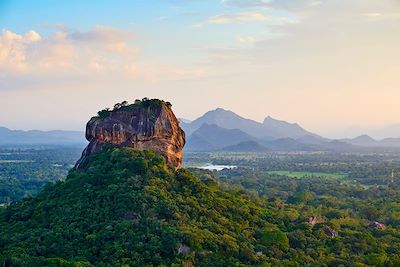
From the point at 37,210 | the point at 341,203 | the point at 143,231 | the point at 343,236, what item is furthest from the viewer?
the point at 341,203

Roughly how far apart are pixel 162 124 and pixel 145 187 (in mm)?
6003

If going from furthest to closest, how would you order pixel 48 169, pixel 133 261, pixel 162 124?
pixel 48 169, pixel 162 124, pixel 133 261

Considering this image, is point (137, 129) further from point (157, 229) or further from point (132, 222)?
point (157, 229)

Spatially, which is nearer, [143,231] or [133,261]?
[133,261]

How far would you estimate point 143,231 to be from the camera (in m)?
20.0

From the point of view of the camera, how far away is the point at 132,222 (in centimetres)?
2050

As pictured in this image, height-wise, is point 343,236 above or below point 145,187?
below

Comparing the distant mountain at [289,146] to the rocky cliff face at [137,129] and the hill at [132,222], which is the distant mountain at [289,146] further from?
the hill at [132,222]

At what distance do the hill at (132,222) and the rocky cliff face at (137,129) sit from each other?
1075 mm

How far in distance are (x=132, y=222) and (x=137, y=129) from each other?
8.07 meters

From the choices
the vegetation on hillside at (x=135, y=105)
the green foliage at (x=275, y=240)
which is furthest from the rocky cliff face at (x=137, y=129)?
the green foliage at (x=275, y=240)

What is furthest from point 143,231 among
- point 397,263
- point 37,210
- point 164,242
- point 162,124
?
point 397,263

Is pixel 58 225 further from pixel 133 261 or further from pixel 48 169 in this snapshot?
pixel 48 169

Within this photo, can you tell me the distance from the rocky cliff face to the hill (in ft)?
3.53
